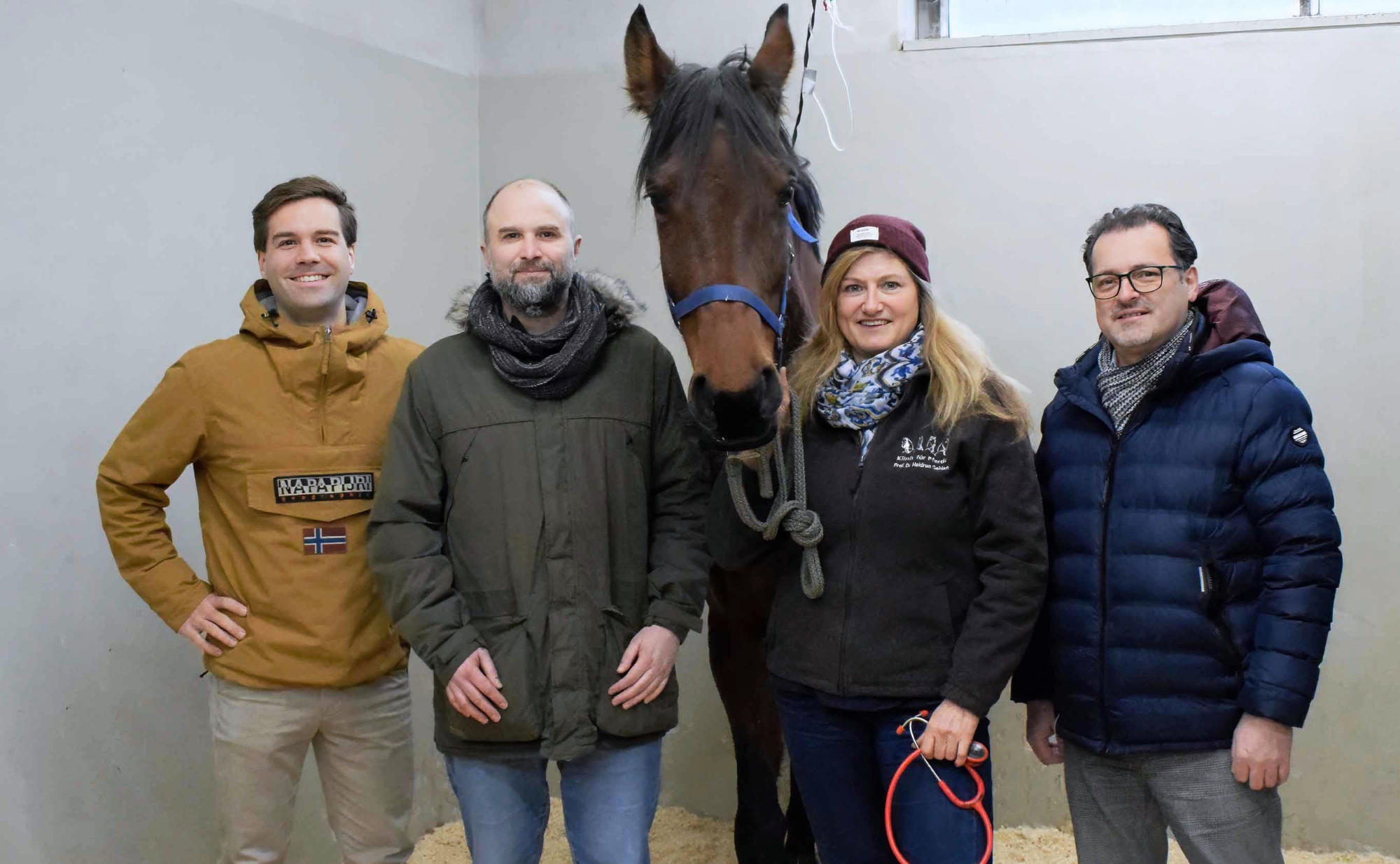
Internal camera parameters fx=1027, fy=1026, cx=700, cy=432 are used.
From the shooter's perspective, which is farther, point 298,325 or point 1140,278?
point 298,325

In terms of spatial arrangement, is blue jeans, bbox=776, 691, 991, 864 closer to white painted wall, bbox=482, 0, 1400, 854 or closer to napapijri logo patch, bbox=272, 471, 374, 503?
napapijri logo patch, bbox=272, 471, 374, 503

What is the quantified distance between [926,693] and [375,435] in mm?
1083

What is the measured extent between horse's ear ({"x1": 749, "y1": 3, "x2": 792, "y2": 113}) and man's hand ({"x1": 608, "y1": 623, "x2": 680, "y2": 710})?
99cm

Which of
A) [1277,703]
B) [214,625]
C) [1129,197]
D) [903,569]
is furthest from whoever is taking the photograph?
[1129,197]

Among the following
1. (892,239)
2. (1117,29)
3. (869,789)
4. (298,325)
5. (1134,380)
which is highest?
(1117,29)

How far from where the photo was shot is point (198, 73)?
→ 8.19ft

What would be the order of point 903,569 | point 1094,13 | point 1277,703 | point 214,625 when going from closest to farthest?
point 1277,703, point 903,569, point 214,625, point 1094,13

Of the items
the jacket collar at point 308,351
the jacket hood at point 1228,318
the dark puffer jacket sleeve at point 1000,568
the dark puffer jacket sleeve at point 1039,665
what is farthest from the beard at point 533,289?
the jacket hood at point 1228,318

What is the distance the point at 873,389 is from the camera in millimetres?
1551

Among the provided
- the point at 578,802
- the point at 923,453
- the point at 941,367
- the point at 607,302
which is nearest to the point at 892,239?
the point at 941,367

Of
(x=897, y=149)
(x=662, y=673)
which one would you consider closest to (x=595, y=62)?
(x=897, y=149)

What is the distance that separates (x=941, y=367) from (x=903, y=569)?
0.31m

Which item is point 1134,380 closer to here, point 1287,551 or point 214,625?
point 1287,551

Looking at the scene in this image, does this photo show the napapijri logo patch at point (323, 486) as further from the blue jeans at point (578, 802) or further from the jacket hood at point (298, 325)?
the blue jeans at point (578, 802)
